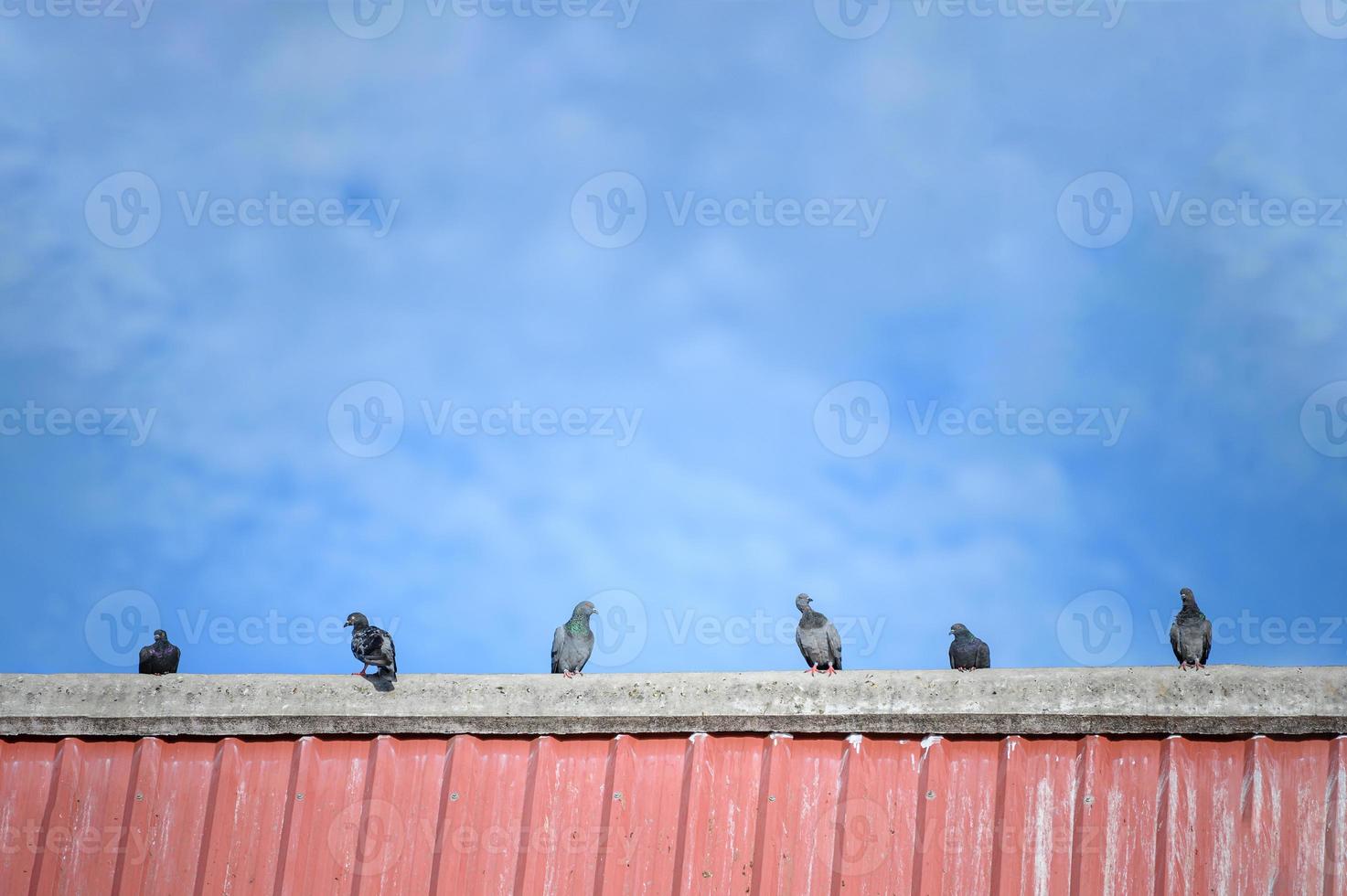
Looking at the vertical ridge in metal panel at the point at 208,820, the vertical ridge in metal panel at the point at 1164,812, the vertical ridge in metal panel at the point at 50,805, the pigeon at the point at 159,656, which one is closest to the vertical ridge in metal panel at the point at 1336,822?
the vertical ridge in metal panel at the point at 1164,812

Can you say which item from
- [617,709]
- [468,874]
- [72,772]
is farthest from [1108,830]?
[72,772]

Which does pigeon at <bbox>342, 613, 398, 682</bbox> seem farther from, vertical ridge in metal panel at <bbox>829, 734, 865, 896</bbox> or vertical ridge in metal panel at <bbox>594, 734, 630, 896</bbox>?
vertical ridge in metal panel at <bbox>829, 734, 865, 896</bbox>

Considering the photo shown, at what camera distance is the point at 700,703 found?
597 centimetres

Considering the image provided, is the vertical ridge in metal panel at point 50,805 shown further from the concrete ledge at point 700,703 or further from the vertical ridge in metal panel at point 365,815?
the vertical ridge in metal panel at point 365,815

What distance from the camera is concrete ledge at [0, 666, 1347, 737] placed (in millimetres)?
5629

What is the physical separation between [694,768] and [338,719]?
6.28 ft

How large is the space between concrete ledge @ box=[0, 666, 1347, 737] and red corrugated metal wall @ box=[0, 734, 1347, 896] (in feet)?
0.31

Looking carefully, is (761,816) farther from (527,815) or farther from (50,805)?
(50,805)

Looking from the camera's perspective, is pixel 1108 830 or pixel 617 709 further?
pixel 617 709

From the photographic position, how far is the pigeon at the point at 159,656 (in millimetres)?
9328

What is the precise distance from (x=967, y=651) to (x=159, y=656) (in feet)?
21.9

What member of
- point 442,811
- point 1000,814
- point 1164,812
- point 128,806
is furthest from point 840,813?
point 128,806

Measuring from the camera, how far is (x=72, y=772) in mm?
6219

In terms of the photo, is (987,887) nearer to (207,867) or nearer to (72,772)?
(207,867)
